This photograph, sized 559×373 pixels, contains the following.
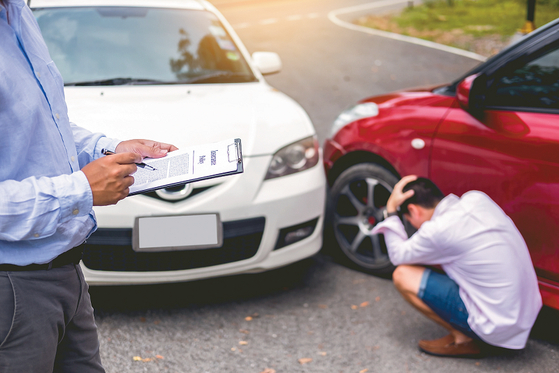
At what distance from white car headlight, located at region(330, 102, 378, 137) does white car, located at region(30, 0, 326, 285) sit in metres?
0.53

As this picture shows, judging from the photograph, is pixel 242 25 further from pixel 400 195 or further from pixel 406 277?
pixel 406 277

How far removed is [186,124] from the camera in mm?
3018

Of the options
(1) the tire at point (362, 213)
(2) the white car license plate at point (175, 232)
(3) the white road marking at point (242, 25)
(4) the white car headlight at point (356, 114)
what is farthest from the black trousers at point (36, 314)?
(3) the white road marking at point (242, 25)

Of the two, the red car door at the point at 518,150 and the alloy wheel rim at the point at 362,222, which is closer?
the red car door at the point at 518,150

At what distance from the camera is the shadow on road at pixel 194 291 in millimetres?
3385

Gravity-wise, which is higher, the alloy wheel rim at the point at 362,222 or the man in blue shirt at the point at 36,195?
the man in blue shirt at the point at 36,195

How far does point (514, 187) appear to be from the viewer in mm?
2920

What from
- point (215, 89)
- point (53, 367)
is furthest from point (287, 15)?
point (53, 367)

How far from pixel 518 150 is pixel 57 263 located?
2.31 m

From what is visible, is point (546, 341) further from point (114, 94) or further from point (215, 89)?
point (114, 94)

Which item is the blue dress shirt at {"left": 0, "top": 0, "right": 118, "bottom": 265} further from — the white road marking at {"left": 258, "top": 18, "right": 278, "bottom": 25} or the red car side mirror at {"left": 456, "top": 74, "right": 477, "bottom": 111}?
the white road marking at {"left": 258, "top": 18, "right": 278, "bottom": 25}

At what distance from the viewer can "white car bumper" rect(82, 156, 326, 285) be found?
284 centimetres

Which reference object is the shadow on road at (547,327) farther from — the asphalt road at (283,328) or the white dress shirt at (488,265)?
the white dress shirt at (488,265)

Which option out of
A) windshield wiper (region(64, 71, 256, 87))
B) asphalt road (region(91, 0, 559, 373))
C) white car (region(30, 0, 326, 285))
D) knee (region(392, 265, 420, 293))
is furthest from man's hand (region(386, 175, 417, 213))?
windshield wiper (region(64, 71, 256, 87))
